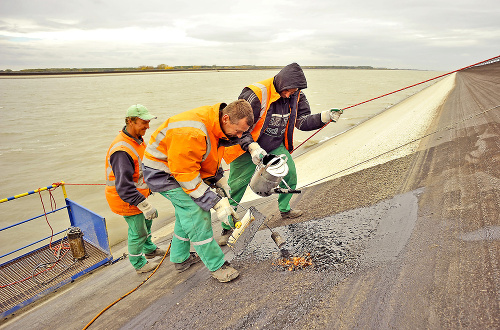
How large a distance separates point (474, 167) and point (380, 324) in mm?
3018

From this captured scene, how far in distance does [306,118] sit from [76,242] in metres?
3.65

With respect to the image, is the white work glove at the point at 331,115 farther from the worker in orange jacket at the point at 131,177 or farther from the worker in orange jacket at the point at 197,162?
the worker in orange jacket at the point at 131,177

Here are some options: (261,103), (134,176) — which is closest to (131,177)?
(134,176)

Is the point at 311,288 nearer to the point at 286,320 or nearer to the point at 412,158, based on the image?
the point at 286,320

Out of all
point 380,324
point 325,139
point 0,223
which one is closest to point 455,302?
point 380,324

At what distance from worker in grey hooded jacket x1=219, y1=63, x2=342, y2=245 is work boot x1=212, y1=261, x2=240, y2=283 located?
0.87 meters

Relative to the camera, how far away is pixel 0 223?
23.7 feet

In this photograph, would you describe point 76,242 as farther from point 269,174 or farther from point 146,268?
point 269,174

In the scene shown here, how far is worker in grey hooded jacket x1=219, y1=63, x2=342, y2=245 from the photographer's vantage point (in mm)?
3617

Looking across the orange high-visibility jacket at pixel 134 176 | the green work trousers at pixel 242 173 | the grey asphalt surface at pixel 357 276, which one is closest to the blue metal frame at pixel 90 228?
the grey asphalt surface at pixel 357 276

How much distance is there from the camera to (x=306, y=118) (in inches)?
163

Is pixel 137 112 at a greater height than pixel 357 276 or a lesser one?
greater

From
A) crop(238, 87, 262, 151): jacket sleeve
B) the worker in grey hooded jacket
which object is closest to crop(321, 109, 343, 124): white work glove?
the worker in grey hooded jacket

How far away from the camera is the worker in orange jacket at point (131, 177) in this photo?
3.28 metres
